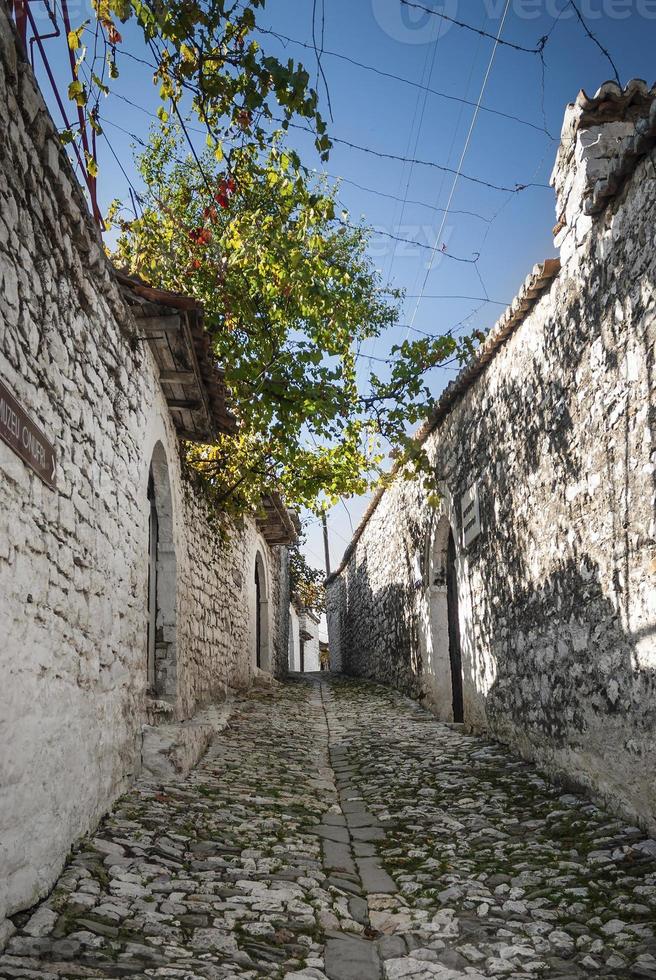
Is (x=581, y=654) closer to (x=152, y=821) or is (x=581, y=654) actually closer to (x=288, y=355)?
(x=152, y=821)

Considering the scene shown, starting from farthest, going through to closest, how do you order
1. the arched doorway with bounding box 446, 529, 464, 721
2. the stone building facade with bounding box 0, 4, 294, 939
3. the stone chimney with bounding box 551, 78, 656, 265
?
the arched doorway with bounding box 446, 529, 464, 721
the stone chimney with bounding box 551, 78, 656, 265
the stone building facade with bounding box 0, 4, 294, 939

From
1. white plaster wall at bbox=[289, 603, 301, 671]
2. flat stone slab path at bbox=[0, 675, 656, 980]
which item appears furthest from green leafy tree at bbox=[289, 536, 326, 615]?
Result: flat stone slab path at bbox=[0, 675, 656, 980]

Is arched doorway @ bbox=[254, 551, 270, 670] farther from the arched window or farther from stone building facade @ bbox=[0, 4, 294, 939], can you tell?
stone building facade @ bbox=[0, 4, 294, 939]

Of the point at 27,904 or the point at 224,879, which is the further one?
the point at 224,879

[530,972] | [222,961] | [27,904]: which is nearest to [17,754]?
[27,904]

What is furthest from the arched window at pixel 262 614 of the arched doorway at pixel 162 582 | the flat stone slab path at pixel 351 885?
the flat stone slab path at pixel 351 885

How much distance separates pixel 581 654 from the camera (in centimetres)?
442

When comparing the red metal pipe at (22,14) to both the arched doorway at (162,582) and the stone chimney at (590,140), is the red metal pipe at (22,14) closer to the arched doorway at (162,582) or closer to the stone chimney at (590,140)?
the stone chimney at (590,140)

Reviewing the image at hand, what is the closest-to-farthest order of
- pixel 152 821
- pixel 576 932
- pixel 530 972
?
pixel 530 972, pixel 576 932, pixel 152 821

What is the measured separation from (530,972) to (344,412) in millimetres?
5077

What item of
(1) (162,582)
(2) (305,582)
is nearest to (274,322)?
(1) (162,582)

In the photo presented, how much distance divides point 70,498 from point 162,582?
3022 mm

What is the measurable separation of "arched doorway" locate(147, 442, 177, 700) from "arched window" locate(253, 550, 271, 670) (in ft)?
25.8

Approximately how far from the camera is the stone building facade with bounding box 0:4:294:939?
2.61 m
